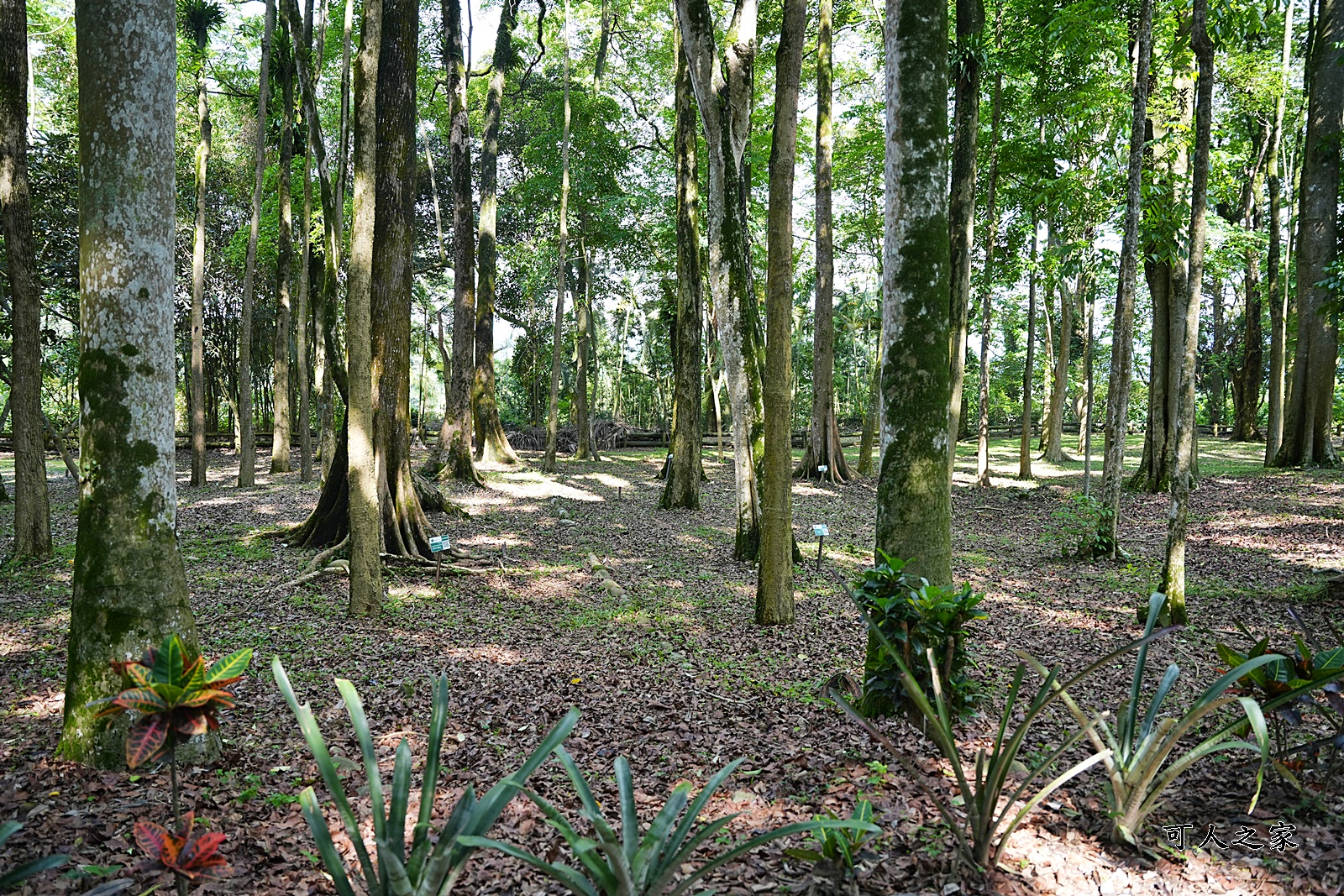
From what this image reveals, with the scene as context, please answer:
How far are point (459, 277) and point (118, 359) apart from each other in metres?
13.1

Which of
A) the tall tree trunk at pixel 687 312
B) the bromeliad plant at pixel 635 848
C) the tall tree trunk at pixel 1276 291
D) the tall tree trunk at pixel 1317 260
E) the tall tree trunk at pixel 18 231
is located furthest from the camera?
the tall tree trunk at pixel 1276 291

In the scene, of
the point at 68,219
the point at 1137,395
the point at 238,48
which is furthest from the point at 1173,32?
the point at 1137,395

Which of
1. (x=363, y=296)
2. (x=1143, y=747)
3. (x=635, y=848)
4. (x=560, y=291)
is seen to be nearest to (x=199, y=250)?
(x=560, y=291)

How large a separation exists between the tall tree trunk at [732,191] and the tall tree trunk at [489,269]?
10411 millimetres

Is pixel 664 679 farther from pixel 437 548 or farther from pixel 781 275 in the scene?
pixel 781 275

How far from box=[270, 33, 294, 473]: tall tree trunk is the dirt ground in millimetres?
4338

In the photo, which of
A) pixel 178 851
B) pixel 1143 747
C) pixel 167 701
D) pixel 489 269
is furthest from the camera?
pixel 489 269

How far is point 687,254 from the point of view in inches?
504

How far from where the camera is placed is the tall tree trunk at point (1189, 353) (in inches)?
206

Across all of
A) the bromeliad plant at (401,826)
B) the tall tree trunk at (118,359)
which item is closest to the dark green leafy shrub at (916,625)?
the bromeliad plant at (401,826)

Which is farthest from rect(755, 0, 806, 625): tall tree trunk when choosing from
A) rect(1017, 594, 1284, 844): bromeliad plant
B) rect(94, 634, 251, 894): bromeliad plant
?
rect(94, 634, 251, 894): bromeliad plant

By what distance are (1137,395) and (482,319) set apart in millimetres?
36376

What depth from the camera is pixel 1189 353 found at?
5.38 meters

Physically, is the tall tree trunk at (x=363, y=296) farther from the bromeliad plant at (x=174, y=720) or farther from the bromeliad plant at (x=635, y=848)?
the bromeliad plant at (x=635, y=848)
